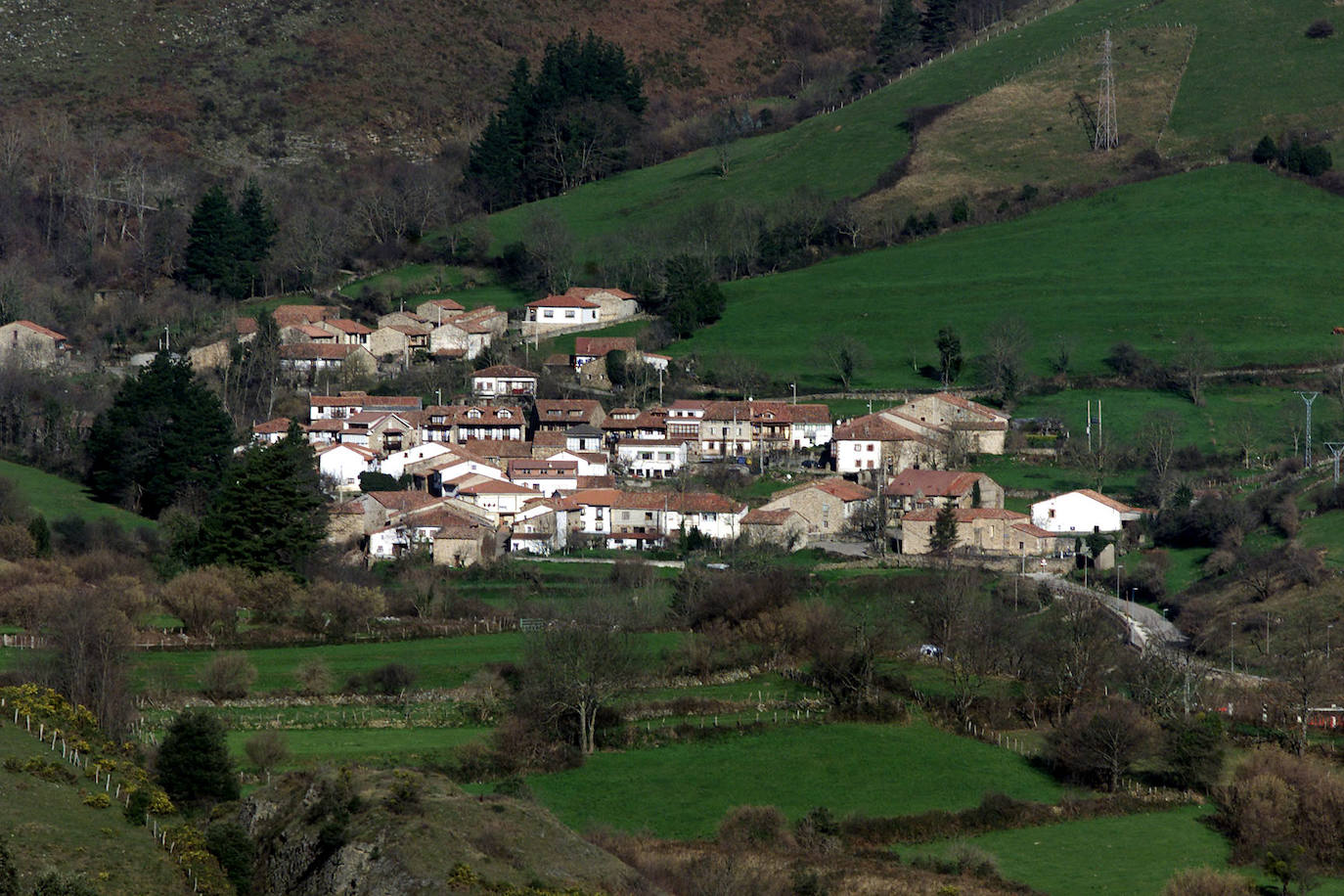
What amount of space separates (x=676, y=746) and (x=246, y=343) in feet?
184

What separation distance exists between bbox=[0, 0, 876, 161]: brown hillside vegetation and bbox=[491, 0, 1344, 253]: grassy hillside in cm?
2676

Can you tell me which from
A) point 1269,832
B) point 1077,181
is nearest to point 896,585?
point 1269,832

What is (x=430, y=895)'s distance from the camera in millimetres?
24969

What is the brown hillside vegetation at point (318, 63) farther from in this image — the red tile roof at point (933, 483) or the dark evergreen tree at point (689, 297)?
the red tile roof at point (933, 483)

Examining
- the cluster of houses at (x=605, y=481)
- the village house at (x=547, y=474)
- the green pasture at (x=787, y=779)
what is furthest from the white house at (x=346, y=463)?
the green pasture at (x=787, y=779)

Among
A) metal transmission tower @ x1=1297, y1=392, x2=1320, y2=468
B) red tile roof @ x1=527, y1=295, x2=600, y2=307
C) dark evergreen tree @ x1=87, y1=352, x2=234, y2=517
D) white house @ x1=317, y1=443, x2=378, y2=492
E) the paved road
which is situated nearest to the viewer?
the paved road

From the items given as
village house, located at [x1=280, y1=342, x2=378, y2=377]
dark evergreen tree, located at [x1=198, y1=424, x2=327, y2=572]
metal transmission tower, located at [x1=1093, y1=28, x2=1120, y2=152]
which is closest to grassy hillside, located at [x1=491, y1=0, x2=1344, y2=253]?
metal transmission tower, located at [x1=1093, y1=28, x2=1120, y2=152]

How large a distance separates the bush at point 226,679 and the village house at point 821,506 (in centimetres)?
2961

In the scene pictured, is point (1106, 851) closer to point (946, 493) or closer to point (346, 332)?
point (946, 493)

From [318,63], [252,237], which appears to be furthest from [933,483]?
[318,63]

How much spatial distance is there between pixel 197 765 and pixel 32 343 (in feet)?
216

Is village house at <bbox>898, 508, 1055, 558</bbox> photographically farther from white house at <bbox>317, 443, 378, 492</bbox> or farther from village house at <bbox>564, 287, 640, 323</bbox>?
village house at <bbox>564, 287, 640, 323</bbox>

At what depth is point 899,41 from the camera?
14125 centimetres

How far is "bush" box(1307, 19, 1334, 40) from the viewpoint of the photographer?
12025cm
